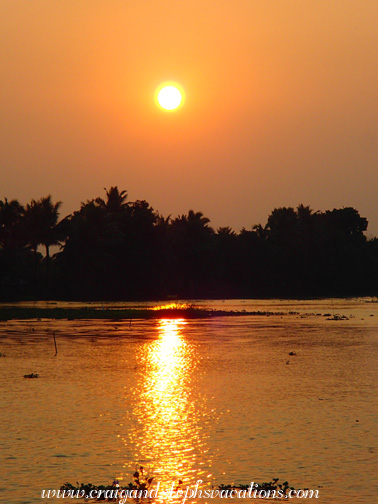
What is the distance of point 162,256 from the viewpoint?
106 m

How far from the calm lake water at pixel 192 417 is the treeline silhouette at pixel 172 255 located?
223 feet

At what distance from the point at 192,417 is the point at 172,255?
331 ft

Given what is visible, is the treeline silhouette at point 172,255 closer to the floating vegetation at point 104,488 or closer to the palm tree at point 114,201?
the palm tree at point 114,201

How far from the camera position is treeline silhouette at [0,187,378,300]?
96625 millimetres

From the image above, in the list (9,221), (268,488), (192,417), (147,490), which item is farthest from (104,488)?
(9,221)

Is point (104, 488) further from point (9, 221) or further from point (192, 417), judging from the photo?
point (9, 221)

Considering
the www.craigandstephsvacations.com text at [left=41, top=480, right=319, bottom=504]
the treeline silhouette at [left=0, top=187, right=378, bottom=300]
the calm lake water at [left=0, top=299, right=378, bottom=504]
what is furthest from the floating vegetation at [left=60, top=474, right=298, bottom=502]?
the treeline silhouette at [left=0, top=187, right=378, bottom=300]

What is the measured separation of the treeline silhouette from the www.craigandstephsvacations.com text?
83.0 meters

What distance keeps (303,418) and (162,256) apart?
302 feet

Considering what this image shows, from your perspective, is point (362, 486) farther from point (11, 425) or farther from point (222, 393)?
point (222, 393)

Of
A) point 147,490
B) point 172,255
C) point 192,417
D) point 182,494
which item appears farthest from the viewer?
point 172,255

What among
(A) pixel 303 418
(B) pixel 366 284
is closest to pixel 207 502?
(A) pixel 303 418

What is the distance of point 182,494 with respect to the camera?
9609 millimetres

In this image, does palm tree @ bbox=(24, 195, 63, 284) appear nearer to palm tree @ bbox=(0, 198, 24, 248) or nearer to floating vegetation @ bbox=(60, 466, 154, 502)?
palm tree @ bbox=(0, 198, 24, 248)
